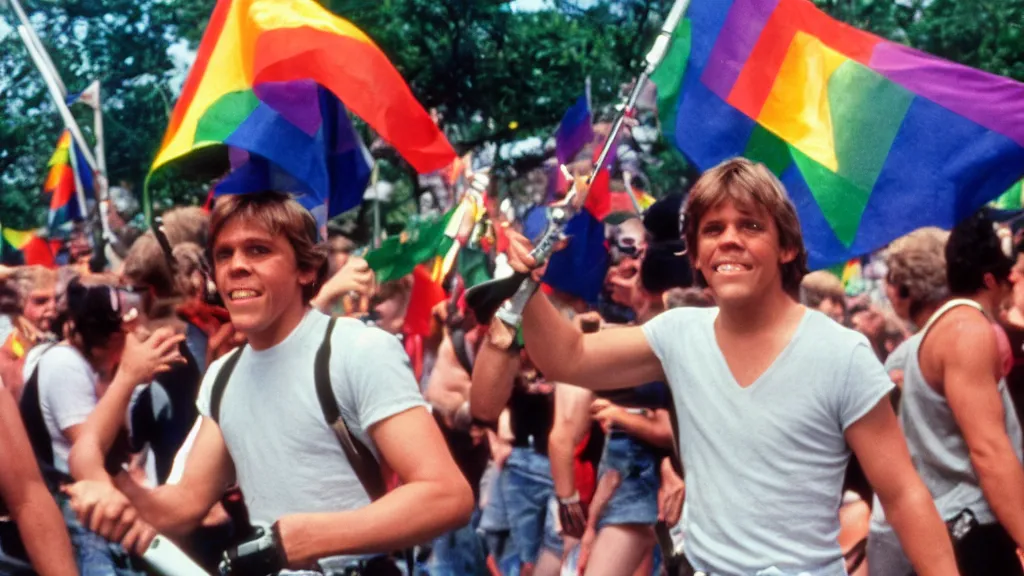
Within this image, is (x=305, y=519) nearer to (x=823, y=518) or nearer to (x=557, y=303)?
(x=823, y=518)

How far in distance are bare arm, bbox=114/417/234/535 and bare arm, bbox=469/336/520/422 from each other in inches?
30.5

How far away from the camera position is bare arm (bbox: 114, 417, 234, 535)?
4.02m

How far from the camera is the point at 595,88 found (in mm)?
27984

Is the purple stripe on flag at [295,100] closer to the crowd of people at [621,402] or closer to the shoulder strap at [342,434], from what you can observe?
the crowd of people at [621,402]

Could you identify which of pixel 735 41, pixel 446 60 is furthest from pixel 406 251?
pixel 446 60

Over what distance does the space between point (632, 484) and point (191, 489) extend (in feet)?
8.42

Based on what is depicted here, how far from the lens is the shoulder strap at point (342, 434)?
12.4 ft

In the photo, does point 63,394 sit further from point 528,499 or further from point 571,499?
point 528,499

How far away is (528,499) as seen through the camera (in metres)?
8.14

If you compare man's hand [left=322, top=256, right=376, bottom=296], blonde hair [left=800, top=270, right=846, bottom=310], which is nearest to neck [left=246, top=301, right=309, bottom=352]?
man's hand [left=322, top=256, right=376, bottom=296]

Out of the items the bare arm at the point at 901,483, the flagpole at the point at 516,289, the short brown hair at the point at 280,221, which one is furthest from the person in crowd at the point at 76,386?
the bare arm at the point at 901,483

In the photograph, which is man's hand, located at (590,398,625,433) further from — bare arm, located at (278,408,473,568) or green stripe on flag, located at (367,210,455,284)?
bare arm, located at (278,408,473,568)

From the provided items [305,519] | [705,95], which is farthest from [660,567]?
[305,519]

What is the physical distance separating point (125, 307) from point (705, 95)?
2.47 metres
